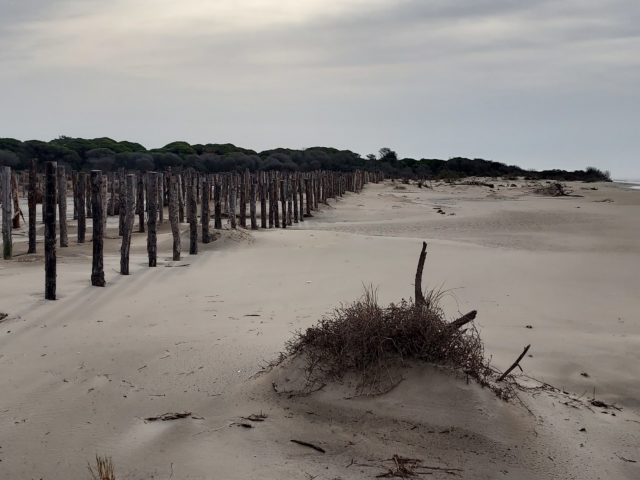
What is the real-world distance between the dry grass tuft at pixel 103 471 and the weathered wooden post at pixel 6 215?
9314mm

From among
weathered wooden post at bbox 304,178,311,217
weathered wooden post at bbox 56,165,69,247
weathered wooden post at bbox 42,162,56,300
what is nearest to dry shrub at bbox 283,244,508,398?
weathered wooden post at bbox 42,162,56,300

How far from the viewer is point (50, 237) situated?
25.0 feet

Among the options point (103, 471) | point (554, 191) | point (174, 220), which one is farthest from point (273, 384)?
point (554, 191)

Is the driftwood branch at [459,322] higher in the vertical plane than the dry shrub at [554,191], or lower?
lower

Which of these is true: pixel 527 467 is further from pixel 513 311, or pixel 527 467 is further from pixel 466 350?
pixel 513 311

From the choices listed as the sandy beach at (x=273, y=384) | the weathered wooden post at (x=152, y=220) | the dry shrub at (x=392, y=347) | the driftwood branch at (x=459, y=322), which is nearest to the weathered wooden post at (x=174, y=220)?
the weathered wooden post at (x=152, y=220)

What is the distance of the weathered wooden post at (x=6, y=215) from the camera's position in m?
11.8

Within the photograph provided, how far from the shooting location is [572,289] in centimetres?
902

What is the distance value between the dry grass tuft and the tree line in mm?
39651

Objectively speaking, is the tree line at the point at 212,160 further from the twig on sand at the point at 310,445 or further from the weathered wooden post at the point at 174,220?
the twig on sand at the point at 310,445

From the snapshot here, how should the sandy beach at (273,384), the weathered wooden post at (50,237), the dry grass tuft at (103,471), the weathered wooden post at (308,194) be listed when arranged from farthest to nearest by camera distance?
the weathered wooden post at (308,194) → the weathered wooden post at (50,237) → the sandy beach at (273,384) → the dry grass tuft at (103,471)

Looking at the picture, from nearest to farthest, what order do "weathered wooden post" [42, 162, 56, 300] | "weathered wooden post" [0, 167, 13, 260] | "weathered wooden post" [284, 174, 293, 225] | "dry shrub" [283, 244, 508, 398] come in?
"dry shrub" [283, 244, 508, 398], "weathered wooden post" [42, 162, 56, 300], "weathered wooden post" [0, 167, 13, 260], "weathered wooden post" [284, 174, 293, 225]

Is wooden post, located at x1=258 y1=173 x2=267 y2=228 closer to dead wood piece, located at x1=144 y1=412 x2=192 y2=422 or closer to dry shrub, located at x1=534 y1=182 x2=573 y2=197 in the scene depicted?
dead wood piece, located at x1=144 y1=412 x2=192 y2=422

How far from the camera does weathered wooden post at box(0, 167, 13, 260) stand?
465 inches
